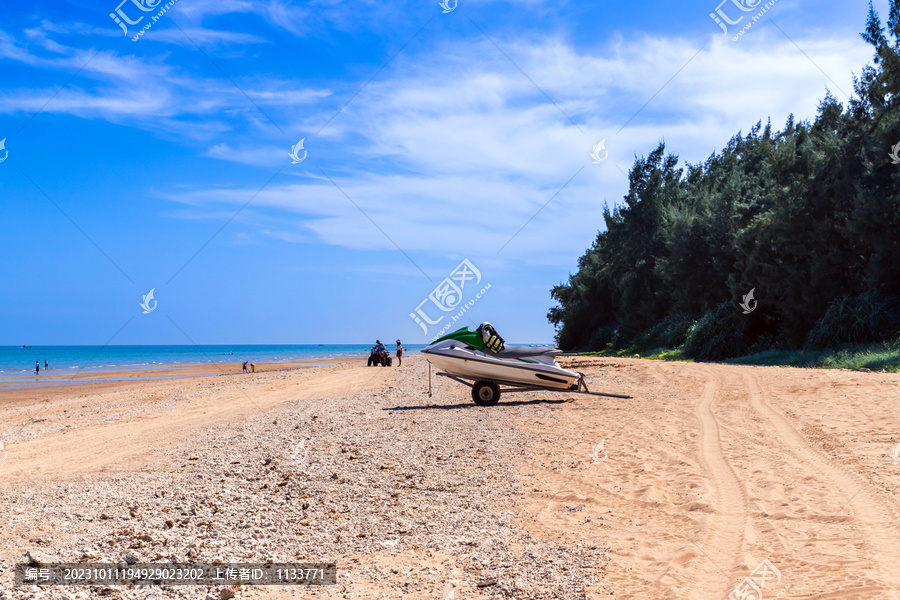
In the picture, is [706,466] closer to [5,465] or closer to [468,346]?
[468,346]

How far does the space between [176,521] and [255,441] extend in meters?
4.61

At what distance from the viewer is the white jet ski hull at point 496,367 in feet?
47.6

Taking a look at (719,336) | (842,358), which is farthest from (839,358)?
(719,336)

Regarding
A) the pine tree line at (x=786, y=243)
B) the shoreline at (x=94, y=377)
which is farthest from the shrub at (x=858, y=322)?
the shoreline at (x=94, y=377)

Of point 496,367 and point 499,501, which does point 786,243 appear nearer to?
point 496,367

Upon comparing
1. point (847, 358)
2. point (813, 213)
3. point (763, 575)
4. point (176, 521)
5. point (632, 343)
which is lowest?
point (763, 575)

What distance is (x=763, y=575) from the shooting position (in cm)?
436

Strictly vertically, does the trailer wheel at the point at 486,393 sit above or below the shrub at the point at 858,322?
below

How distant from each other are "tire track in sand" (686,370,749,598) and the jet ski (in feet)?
19.2

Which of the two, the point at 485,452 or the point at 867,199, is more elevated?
the point at 867,199

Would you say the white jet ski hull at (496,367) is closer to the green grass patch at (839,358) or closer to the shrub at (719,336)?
the green grass patch at (839,358)

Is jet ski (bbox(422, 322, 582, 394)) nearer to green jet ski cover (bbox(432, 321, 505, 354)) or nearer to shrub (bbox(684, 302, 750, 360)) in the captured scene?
green jet ski cover (bbox(432, 321, 505, 354))

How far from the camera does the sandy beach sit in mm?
4461

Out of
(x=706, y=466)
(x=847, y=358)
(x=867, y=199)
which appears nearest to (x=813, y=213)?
(x=867, y=199)
